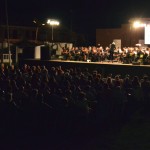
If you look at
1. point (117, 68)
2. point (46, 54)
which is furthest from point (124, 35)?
point (117, 68)

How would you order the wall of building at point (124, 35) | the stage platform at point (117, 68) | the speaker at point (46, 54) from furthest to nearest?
the wall of building at point (124, 35)
the speaker at point (46, 54)
the stage platform at point (117, 68)

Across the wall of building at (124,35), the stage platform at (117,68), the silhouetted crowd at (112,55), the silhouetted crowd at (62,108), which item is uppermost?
the wall of building at (124,35)

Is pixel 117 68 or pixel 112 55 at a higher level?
pixel 112 55

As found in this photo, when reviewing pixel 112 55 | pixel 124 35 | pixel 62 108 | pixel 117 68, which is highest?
pixel 124 35

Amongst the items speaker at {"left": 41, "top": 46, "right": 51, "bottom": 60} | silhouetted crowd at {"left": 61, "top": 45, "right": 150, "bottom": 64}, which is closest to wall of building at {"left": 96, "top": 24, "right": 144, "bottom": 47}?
silhouetted crowd at {"left": 61, "top": 45, "right": 150, "bottom": 64}

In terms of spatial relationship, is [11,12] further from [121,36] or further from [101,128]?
[101,128]

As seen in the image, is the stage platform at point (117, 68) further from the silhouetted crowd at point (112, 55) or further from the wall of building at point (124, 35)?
the wall of building at point (124, 35)

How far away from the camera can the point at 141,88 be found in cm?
1224

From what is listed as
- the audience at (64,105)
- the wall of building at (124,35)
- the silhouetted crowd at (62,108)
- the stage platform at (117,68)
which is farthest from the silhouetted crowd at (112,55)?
the silhouetted crowd at (62,108)

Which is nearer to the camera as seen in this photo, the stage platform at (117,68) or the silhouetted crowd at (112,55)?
the stage platform at (117,68)

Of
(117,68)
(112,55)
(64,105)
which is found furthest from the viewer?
(112,55)

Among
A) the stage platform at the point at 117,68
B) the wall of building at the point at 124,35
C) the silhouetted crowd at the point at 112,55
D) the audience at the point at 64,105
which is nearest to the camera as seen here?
the audience at the point at 64,105

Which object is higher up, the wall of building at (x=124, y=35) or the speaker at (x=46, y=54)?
the wall of building at (x=124, y=35)

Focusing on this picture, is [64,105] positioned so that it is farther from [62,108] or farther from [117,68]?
[117,68]
